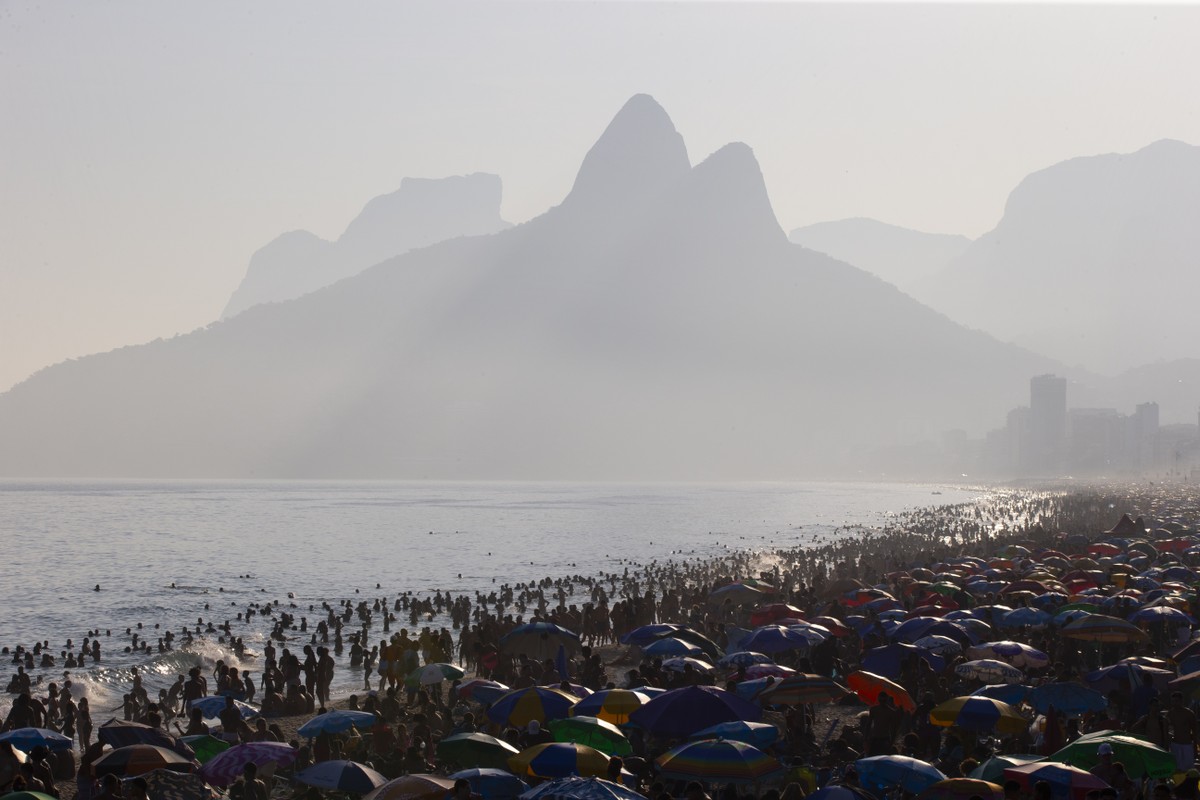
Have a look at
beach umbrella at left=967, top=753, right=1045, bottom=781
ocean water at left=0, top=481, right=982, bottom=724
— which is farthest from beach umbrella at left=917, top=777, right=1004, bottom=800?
ocean water at left=0, top=481, right=982, bottom=724

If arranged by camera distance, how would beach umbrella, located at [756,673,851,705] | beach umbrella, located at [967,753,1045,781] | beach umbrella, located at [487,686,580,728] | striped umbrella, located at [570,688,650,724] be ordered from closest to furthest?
beach umbrella, located at [967,753,1045,781]
beach umbrella, located at [487,686,580,728]
striped umbrella, located at [570,688,650,724]
beach umbrella, located at [756,673,851,705]

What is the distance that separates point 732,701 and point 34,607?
179ft

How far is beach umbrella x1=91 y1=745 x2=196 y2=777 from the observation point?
1334cm

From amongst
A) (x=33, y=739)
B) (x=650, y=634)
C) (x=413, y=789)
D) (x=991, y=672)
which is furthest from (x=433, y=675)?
(x=991, y=672)

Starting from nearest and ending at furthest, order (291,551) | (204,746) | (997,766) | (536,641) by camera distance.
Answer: (997,766), (204,746), (536,641), (291,551)

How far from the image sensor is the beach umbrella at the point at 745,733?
14094mm

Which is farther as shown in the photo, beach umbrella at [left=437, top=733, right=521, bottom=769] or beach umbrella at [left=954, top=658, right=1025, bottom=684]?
beach umbrella at [left=954, top=658, right=1025, bottom=684]

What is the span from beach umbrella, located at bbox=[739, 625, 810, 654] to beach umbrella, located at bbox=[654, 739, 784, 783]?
9211 mm

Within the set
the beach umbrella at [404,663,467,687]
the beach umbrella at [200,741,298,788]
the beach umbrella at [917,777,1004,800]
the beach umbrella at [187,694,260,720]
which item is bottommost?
the beach umbrella at [187,694,260,720]

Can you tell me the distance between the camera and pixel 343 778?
43.5 ft

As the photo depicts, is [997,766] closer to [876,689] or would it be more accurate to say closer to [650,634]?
[876,689]

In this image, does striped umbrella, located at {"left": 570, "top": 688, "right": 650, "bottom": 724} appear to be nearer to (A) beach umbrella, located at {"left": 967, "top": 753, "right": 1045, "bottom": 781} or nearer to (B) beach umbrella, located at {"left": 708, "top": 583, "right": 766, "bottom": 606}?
(A) beach umbrella, located at {"left": 967, "top": 753, "right": 1045, "bottom": 781}

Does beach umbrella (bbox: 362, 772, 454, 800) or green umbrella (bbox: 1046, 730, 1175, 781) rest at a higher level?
green umbrella (bbox: 1046, 730, 1175, 781)

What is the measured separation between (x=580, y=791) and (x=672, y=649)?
35.6 ft
